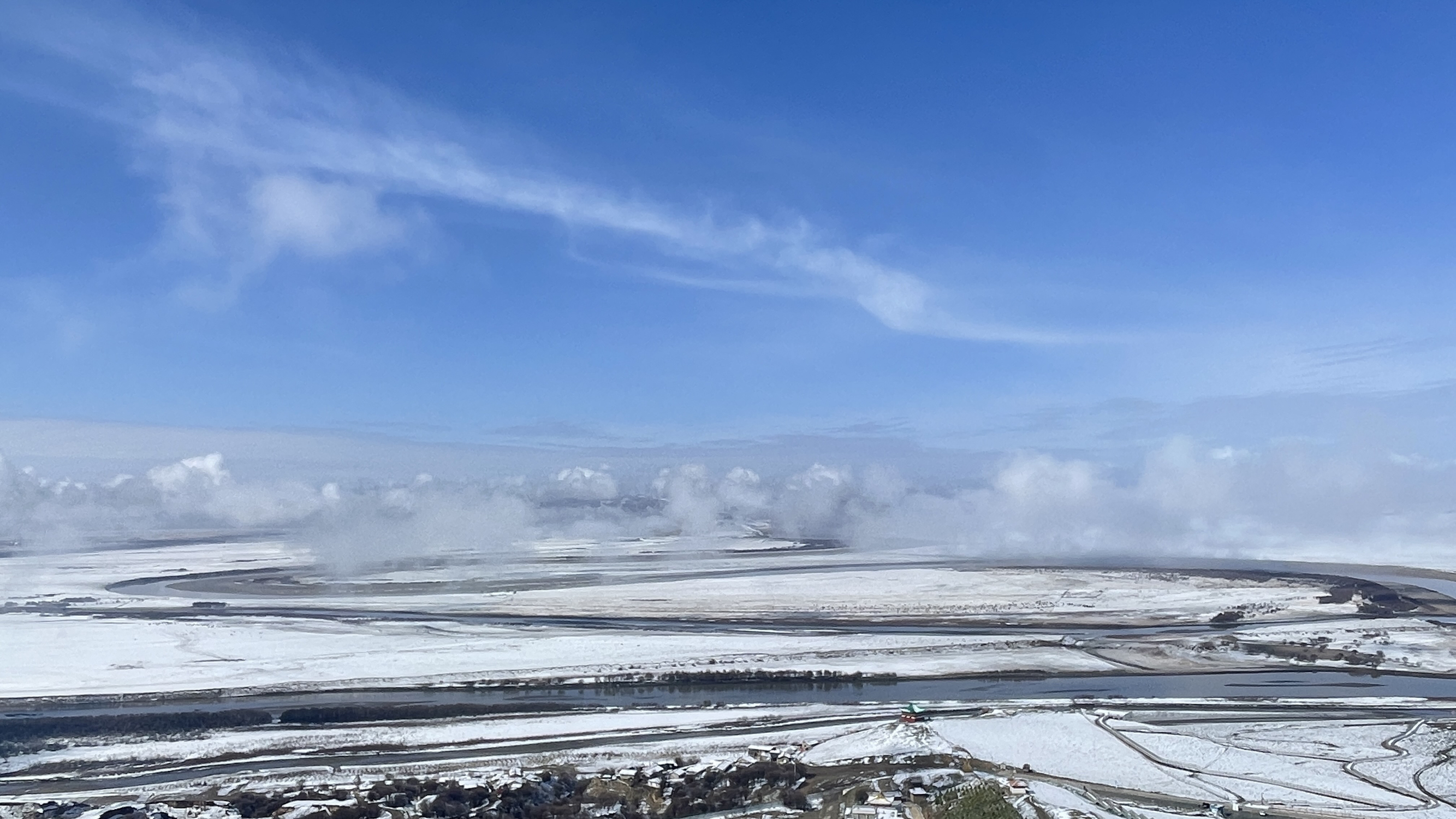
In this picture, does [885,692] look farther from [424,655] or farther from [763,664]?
[424,655]

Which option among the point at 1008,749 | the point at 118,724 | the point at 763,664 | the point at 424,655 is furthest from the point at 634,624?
the point at 1008,749

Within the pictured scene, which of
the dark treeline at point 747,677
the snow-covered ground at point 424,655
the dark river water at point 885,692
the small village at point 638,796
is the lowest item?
the small village at point 638,796

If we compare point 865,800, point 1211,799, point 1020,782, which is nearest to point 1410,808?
point 1211,799

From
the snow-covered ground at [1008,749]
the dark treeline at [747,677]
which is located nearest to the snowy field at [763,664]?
the snow-covered ground at [1008,749]

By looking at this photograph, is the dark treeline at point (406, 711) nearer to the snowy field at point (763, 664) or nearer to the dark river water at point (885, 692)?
the dark river water at point (885, 692)

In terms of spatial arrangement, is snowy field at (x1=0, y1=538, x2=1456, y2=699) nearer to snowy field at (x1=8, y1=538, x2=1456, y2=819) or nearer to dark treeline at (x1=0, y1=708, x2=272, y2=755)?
snowy field at (x1=8, y1=538, x2=1456, y2=819)
